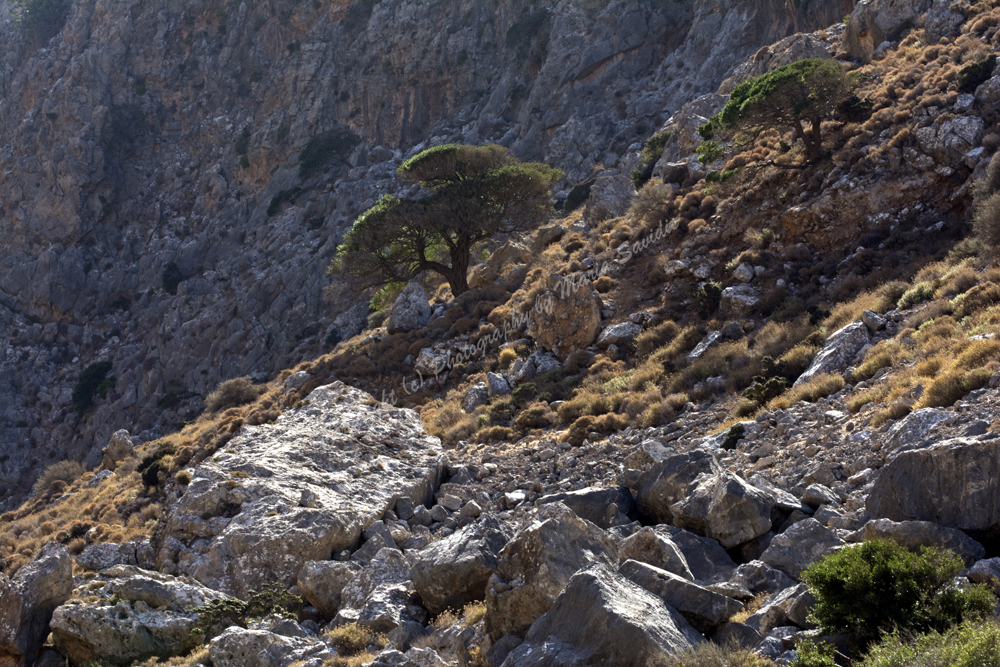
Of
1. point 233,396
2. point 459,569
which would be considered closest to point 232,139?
point 233,396

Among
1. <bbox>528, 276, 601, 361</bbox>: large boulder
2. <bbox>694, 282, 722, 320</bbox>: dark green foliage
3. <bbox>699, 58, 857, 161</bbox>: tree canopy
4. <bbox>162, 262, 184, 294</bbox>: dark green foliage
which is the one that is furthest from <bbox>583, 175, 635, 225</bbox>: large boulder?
<bbox>162, 262, 184, 294</bbox>: dark green foliage

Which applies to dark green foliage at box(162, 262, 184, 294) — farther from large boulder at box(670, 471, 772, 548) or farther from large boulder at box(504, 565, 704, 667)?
large boulder at box(504, 565, 704, 667)

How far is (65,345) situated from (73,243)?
943 centimetres

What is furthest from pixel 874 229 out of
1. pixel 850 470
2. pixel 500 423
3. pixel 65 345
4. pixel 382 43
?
pixel 65 345

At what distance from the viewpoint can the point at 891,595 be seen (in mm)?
5656

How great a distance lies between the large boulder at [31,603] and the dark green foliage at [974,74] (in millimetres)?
25705

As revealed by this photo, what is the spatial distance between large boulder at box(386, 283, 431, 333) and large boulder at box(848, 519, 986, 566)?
23957 millimetres

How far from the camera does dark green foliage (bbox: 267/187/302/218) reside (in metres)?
59.1

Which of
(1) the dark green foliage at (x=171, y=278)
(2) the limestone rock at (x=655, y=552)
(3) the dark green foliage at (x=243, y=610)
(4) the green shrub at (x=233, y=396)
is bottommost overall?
(4) the green shrub at (x=233, y=396)

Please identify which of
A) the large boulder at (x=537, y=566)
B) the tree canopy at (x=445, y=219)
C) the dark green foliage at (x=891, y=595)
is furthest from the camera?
the tree canopy at (x=445, y=219)

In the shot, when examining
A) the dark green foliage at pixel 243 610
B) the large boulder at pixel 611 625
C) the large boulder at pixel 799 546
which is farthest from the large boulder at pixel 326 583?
the large boulder at pixel 799 546

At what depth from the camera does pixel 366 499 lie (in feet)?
44.9

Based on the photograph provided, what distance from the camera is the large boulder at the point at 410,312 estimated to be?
1173 inches

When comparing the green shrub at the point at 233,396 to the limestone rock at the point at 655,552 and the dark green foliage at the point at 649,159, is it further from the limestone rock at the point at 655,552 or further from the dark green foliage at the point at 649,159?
the limestone rock at the point at 655,552
